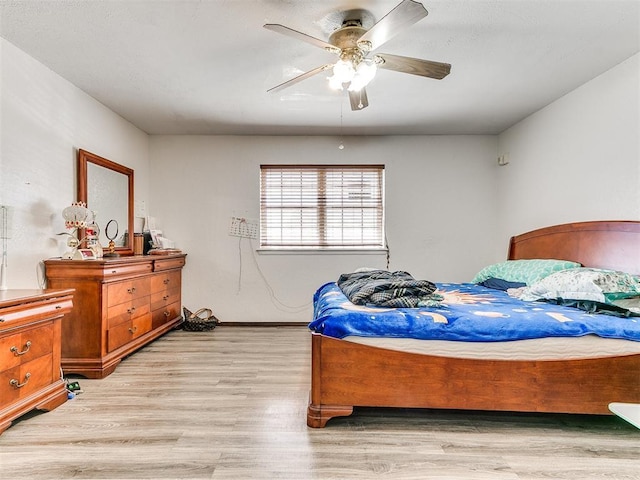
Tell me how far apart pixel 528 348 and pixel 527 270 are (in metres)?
1.41

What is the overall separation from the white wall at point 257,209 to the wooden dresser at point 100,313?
1.15 metres

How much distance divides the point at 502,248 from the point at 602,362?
2.59 metres

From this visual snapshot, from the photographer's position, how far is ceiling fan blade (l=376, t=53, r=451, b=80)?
2129mm

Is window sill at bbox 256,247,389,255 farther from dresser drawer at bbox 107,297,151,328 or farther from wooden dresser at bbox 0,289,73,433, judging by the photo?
wooden dresser at bbox 0,289,73,433

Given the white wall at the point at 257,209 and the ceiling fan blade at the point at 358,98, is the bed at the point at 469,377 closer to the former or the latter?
the ceiling fan blade at the point at 358,98

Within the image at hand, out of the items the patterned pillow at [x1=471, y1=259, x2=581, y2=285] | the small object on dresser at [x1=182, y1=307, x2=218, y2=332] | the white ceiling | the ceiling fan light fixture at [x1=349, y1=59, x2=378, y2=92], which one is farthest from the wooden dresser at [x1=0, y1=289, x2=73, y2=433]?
the patterned pillow at [x1=471, y1=259, x2=581, y2=285]

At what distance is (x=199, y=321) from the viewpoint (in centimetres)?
416

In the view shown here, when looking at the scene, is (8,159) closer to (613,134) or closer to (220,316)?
(220,316)

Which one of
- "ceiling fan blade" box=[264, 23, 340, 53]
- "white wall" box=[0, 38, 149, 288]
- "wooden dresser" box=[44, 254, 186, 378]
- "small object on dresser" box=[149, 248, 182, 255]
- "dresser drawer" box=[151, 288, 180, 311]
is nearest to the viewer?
"ceiling fan blade" box=[264, 23, 340, 53]

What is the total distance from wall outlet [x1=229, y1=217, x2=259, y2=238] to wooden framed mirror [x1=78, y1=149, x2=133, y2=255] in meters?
1.15

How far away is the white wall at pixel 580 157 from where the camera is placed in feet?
8.66

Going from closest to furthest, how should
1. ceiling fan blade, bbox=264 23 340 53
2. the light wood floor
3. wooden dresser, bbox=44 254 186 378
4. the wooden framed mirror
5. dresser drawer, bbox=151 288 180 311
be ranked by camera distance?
the light wood floor, ceiling fan blade, bbox=264 23 340 53, wooden dresser, bbox=44 254 186 378, the wooden framed mirror, dresser drawer, bbox=151 288 180 311

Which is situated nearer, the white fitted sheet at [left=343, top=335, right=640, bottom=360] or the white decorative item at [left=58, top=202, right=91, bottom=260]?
the white fitted sheet at [left=343, top=335, right=640, bottom=360]

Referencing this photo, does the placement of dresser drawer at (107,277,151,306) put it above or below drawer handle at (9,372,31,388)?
above
